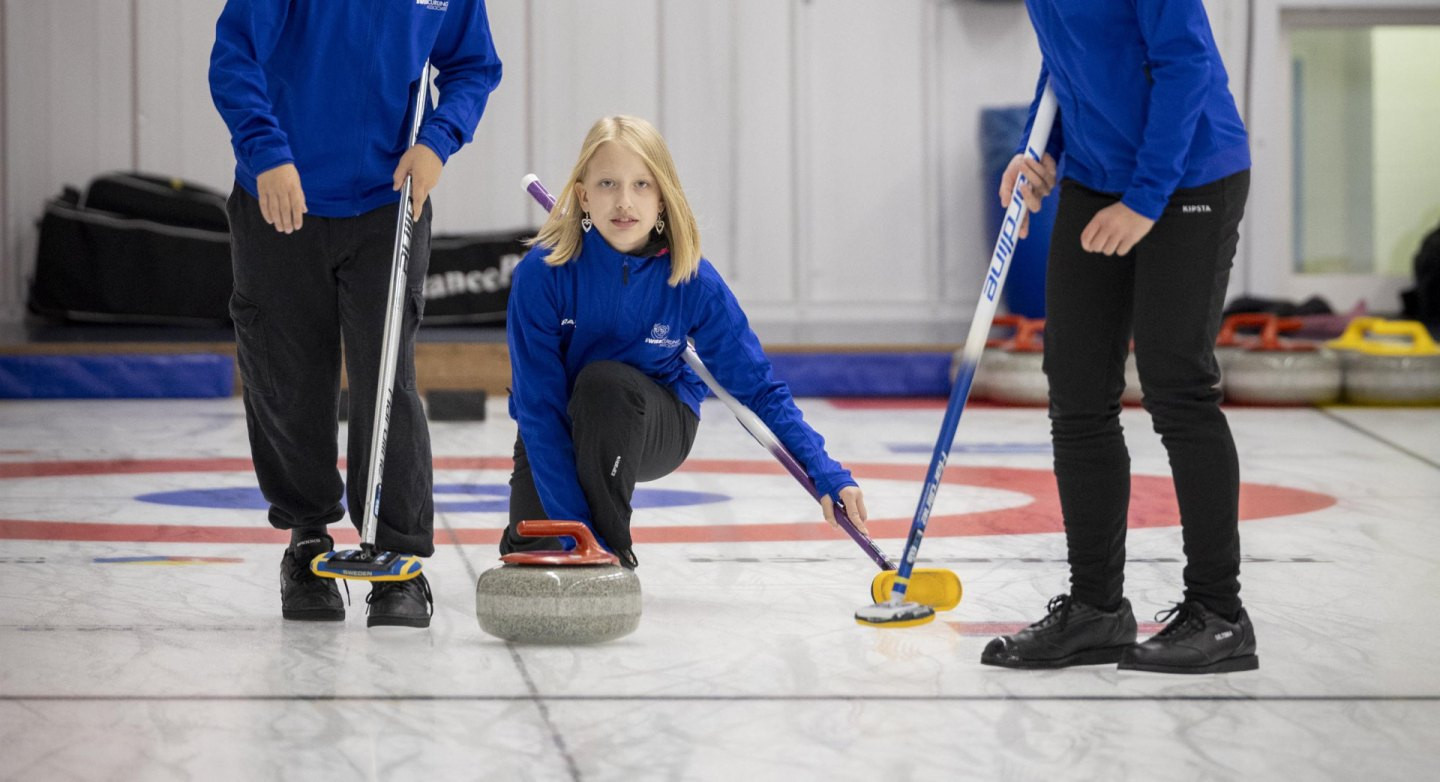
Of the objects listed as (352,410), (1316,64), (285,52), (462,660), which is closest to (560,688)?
(462,660)

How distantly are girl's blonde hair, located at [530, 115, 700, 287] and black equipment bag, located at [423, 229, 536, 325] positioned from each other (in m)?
3.80

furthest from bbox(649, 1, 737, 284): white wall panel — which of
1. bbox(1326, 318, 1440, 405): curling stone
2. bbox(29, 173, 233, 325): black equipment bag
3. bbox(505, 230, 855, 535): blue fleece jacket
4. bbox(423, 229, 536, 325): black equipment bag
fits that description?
bbox(505, 230, 855, 535): blue fleece jacket

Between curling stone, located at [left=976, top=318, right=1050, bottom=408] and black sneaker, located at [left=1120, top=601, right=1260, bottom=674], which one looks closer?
black sneaker, located at [left=1120, top=601, right=1260, bottom=674]

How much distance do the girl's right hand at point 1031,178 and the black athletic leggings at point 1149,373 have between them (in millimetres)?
38

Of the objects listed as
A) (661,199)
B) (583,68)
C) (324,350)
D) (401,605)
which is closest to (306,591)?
(401,605)

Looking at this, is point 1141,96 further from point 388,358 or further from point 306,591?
point 306,591

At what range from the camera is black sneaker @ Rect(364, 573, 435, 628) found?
2188 mm

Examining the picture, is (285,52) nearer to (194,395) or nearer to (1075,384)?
(1075,384)

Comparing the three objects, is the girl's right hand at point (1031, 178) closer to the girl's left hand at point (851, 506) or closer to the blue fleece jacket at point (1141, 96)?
the blue fleece jacket at point (1141, 96)

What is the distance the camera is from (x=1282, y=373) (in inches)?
214

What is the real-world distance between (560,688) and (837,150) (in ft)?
17.7

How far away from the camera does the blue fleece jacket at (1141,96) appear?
6.09ft

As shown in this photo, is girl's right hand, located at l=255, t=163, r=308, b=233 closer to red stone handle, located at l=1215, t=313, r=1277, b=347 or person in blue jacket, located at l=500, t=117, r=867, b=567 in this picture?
person in blue jacket, located at l=500, t=117, r=867, b=567

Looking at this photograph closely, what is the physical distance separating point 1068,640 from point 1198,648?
0.51 feet
